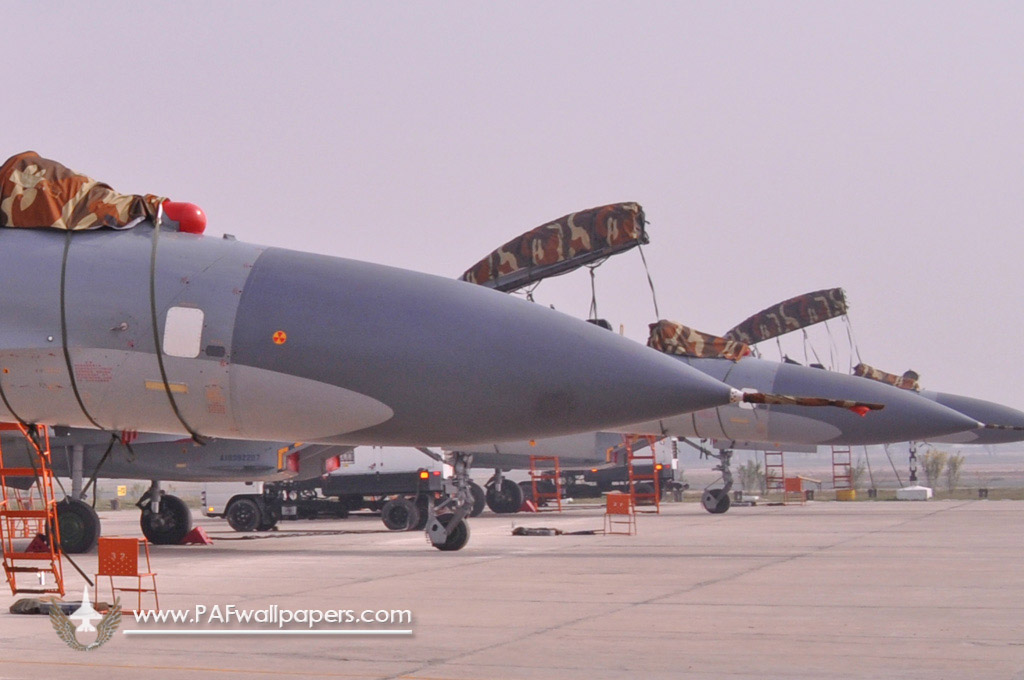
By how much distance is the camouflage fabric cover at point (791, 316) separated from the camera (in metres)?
34.6

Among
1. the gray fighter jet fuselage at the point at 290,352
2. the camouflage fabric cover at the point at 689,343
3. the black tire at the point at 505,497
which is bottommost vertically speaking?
the black tire at the point at 505,497

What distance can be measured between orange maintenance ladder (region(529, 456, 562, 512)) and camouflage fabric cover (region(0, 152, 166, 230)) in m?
23.7

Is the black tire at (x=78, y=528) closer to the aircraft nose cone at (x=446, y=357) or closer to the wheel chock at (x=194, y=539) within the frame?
the wheel chock at (x=194, y=539)

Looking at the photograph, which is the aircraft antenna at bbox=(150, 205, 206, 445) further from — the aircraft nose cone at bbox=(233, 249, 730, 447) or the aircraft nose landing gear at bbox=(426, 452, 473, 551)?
the aircraft nose landing gear at bbox=(426, 452, 473, 551)

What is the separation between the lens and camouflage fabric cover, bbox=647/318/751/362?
2172cm

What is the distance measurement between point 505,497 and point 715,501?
6.54 m

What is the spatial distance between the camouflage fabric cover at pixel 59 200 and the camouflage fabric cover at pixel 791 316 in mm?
28640

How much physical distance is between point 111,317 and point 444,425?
77.6 inches

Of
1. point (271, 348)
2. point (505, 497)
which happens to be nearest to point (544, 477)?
point (505, 497)

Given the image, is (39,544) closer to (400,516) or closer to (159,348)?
(159,348)

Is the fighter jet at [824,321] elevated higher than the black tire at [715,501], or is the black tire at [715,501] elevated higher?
→ the fighter jet at [824,321]

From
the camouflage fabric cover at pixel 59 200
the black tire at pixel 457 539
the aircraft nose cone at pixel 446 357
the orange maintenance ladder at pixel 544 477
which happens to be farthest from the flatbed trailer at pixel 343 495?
the aircraft nose cone at pixel 446 357

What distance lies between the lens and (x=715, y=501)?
30.4 m

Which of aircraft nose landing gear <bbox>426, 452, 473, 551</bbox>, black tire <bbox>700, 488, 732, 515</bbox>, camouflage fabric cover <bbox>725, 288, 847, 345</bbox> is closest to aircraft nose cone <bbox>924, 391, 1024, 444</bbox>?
camouflage fabric cover <bbox>725, 288, 847, 345</bbox>
